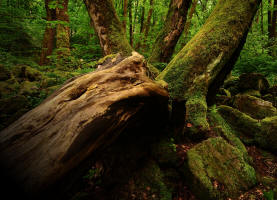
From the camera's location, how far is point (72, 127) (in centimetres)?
142

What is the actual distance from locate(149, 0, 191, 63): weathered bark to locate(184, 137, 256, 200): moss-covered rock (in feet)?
13.7

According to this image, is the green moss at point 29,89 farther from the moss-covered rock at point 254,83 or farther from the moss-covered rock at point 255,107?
the moss-covered rock at point 254,83

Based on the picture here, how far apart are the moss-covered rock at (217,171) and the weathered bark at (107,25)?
3.99 meters

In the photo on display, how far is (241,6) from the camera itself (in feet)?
12.8

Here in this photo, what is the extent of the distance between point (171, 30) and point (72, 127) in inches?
215

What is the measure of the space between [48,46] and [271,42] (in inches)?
564

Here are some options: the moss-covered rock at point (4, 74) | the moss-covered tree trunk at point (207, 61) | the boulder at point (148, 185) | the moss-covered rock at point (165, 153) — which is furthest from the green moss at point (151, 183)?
the moss-covered rock at point (4, 74)

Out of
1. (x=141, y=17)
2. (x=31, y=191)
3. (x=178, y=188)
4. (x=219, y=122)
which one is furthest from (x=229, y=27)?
(x=141, y=17)

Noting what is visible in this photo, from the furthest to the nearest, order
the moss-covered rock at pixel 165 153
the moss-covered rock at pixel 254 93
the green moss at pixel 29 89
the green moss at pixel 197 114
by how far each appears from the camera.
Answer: the moss-covered rock at pixel 254 93, the green moss at pixel 29 89, the green moss at pixel 197 114, the moss-covered rock at pixel 165 153

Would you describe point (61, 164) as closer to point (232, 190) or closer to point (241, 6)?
point (232, 190)

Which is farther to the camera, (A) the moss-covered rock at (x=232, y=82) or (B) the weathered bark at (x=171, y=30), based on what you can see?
(A) the moss-covered rock at (x=232, y=82)

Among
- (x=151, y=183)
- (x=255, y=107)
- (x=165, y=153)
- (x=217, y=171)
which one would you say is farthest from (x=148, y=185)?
(x=255, y=107)

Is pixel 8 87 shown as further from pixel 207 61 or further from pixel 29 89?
pixel 207 61

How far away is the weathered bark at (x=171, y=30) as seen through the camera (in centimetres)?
532
